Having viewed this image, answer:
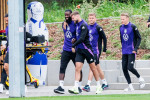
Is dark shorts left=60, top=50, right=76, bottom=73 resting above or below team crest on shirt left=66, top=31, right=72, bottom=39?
below

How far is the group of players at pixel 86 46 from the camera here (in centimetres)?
1353

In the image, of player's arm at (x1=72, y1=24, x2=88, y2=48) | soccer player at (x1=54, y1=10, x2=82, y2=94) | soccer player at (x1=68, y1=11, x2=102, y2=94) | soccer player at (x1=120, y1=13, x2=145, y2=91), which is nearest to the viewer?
player's arm at (x1=72, y1=24, x2=88, y2=48)

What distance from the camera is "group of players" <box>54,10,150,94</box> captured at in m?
13.5

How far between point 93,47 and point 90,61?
976 millimetres

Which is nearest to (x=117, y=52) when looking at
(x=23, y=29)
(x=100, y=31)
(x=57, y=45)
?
(x=57, y=45)

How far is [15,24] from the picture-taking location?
40.9 ft

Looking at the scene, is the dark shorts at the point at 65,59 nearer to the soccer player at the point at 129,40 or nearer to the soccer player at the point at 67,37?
the soccer player at the point at 67,37

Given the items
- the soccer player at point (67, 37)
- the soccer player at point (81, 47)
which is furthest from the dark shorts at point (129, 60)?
the soccer player at point (67, 37)

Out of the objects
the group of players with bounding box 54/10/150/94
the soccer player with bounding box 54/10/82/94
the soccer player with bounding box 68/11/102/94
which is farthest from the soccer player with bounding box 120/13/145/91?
the soccer player with bounding box 54/10/82/94

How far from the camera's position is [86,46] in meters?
13.6

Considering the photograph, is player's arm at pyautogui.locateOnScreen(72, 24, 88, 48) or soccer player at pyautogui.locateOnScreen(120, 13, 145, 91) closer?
player's arm at pyautogui.locateOnScreen(72, 24, 88, 48)

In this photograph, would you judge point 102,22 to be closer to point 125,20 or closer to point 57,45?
point 57,45

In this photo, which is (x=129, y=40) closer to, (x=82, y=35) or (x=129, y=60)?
(x=129, y=60)

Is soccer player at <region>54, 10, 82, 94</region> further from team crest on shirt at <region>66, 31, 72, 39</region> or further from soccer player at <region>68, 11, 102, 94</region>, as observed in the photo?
soccer player at <region>68, 11, 102, 94</region>
